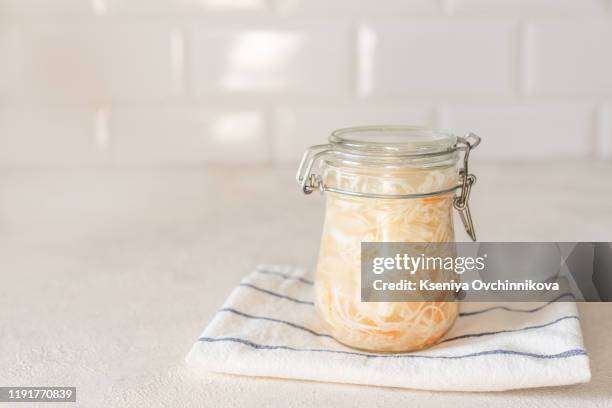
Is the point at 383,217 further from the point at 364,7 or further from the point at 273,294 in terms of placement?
the point at 364,7

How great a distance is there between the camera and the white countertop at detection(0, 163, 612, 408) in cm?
46

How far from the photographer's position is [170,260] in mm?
787

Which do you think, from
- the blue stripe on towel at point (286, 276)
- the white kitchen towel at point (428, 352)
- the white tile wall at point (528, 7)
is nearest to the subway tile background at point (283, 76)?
the white tile wall at point (528, 7)

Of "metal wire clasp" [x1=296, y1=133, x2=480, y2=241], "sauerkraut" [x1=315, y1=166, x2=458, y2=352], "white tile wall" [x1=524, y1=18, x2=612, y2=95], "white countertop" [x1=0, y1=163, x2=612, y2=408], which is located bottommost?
"white countertop" [x1=0, y1=163, x2=612, y2=408]

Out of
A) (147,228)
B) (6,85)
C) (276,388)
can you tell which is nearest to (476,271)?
(276,388)

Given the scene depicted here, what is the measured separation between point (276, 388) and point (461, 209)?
0.20 m

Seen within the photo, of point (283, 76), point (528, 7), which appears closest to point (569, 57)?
point (528, 7)

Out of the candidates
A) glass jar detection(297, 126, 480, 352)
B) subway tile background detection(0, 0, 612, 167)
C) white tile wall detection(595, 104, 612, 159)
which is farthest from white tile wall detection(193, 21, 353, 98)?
glass jar detection(297, 126, 480, 352)

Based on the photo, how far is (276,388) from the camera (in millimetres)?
458

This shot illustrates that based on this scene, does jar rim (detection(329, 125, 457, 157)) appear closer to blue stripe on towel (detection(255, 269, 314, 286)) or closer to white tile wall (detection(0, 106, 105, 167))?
blue stripe on towel (detection(255, 269, 314, 286))

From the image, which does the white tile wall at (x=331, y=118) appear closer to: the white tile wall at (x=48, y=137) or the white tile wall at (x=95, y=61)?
the white tile wall at (x=95, y=61)

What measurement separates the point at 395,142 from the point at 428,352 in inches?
6.0

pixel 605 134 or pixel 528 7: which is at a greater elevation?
pixel 528 7

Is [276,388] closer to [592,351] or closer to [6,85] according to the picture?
[592,351]
